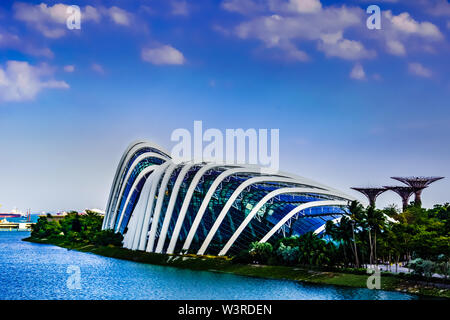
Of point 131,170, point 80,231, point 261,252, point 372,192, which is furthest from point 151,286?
point 80,231

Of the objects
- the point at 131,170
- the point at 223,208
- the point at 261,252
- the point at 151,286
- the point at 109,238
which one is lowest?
the point at 151,286

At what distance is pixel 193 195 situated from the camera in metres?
81.5

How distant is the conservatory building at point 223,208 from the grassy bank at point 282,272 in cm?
306

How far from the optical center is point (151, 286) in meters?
52.6

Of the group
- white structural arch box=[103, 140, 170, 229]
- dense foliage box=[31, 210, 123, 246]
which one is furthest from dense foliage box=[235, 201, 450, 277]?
white structural arch box=[103, 140, 170, 229]

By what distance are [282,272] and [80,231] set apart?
82.7 m

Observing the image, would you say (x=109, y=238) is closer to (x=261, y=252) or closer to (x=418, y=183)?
(x=261, y=252)

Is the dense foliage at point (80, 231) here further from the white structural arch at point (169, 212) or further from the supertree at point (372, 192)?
the supertree at point (372, 192)

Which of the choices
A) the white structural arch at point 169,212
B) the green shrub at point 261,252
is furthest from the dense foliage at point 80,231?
the green shrub at point 261,252

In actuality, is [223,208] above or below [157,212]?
above

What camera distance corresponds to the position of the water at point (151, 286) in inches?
1857
